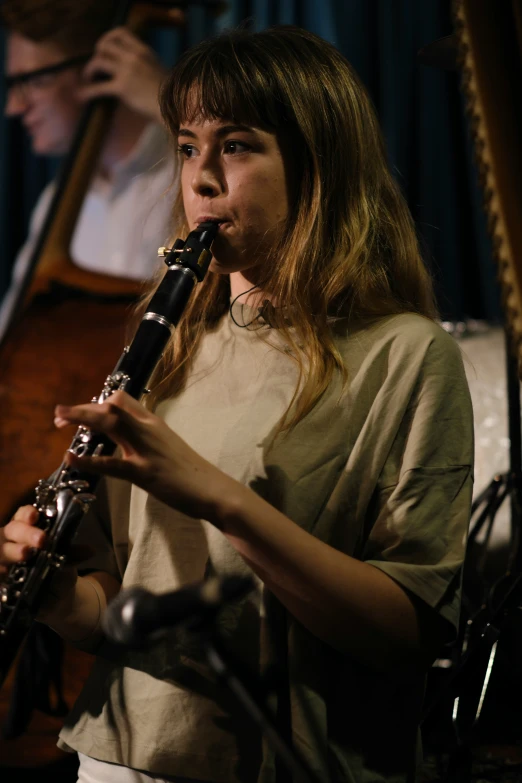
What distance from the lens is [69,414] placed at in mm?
635

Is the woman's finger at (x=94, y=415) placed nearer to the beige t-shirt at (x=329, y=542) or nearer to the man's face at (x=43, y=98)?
the beige t-shirt at (x=329, y=542)

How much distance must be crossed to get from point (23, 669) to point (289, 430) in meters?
0.55

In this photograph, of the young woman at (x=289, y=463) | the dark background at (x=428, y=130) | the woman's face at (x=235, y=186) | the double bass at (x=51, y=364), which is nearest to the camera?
the young woman at (x=289, y=463)

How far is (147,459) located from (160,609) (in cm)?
12

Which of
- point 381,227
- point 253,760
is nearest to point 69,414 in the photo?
point 253,760

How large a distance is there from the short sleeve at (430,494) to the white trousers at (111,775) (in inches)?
10.4

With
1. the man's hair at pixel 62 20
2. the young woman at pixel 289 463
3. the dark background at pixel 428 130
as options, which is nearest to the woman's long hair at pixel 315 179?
the young woman at pixel 289 463

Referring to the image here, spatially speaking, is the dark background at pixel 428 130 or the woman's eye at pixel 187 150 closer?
the woman's eye at pixel 187 150

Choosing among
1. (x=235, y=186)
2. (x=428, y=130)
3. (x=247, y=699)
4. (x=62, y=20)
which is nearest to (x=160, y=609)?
(x=247, y=699)

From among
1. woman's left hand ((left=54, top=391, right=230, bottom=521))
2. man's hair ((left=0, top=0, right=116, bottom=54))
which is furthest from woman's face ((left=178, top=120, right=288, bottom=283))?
man's hair ((left=0, top=0, right=116, bottom=54))

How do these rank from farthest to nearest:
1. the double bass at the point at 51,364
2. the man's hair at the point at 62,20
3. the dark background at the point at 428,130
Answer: the man's hair at the point at 62,20 < the dark background at the point at 428,130 < the double bass at the point at 51,364

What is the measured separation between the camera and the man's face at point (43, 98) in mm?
2305

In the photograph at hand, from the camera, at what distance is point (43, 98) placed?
2.36m

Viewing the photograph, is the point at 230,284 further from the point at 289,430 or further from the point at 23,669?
the point at 23,669
